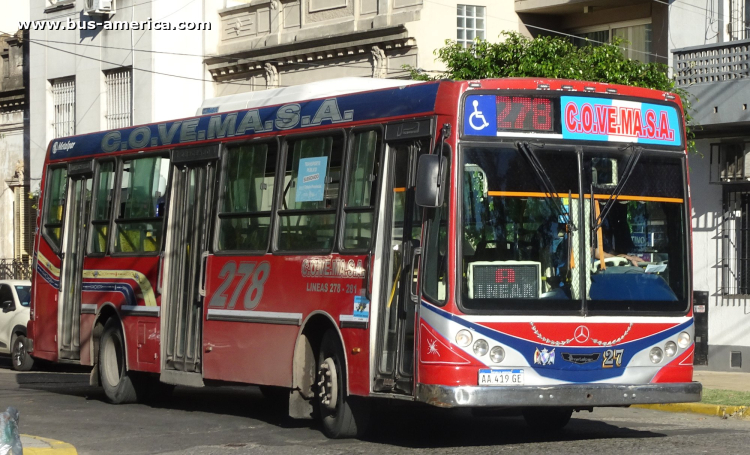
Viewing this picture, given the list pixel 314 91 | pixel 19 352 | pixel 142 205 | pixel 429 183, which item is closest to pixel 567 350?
pixel 429 183

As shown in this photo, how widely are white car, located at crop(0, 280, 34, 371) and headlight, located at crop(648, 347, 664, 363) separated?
13700 mm

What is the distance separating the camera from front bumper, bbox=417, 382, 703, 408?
945cm

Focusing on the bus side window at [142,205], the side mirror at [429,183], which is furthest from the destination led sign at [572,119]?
the bus side window at [142,205]

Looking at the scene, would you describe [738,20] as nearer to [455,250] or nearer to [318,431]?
[318,431]

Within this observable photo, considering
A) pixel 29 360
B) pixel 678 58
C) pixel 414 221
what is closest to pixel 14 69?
pixel 29 360

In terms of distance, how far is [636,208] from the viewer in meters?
10.1

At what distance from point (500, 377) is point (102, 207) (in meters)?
6.95

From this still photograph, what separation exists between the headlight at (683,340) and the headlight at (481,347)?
69.6 inches

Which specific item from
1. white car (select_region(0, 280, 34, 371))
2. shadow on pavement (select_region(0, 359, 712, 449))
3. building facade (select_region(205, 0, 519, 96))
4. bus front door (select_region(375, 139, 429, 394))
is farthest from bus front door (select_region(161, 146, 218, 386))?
building facade (select_region(205, 0, 519, 96))

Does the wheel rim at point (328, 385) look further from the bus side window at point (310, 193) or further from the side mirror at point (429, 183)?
the side mirror at point (429, 183)

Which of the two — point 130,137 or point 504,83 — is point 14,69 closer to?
point 130,137

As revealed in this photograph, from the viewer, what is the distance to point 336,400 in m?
10.9

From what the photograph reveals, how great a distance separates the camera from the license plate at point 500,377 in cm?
955

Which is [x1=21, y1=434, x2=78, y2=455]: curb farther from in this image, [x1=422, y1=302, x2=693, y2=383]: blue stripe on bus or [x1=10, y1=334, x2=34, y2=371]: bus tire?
[x1=10, y1=334, x2=34, y2=371]: bus tire
